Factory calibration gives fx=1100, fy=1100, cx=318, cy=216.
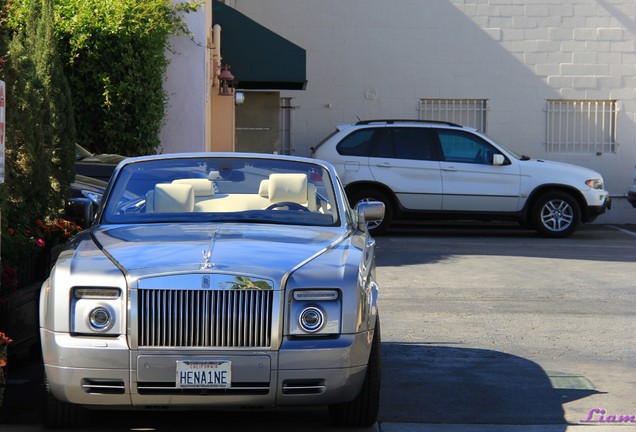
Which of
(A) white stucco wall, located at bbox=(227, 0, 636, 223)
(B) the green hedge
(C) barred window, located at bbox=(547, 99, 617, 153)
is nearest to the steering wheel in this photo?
(B) the green hedge

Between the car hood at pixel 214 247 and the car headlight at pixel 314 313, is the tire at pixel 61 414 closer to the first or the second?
the car hood at pixel 214 247

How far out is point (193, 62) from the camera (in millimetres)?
16531

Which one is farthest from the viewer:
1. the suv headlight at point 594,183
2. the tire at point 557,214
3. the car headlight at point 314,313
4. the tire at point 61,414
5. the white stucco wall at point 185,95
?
the suv headlight at point 594,183

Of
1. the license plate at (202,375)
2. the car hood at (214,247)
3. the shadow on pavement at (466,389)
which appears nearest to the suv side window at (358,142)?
the shadow on pavement at (466,389)

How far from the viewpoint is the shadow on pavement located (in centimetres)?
658

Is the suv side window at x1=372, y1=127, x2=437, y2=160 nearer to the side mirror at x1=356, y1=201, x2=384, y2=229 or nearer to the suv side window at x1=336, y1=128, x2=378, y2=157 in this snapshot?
the suv side window at x1=336, y1=128, x2=378, y2=157

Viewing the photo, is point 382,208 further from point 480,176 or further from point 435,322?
point 480,176

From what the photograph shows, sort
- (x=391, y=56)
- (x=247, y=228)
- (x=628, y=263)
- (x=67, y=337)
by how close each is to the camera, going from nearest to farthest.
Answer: (x=67, y=337) → (x=247, y=228) → (x=628, y=263) → (x=391, y=56)

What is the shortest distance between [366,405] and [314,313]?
2.47 feet

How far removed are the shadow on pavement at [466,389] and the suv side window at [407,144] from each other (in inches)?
369

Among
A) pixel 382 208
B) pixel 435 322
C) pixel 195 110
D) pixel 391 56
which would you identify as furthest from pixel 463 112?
pixel 382 208

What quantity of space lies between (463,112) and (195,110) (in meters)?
7.27

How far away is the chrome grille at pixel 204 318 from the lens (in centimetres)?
555

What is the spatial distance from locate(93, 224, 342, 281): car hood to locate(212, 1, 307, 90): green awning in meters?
11.8
